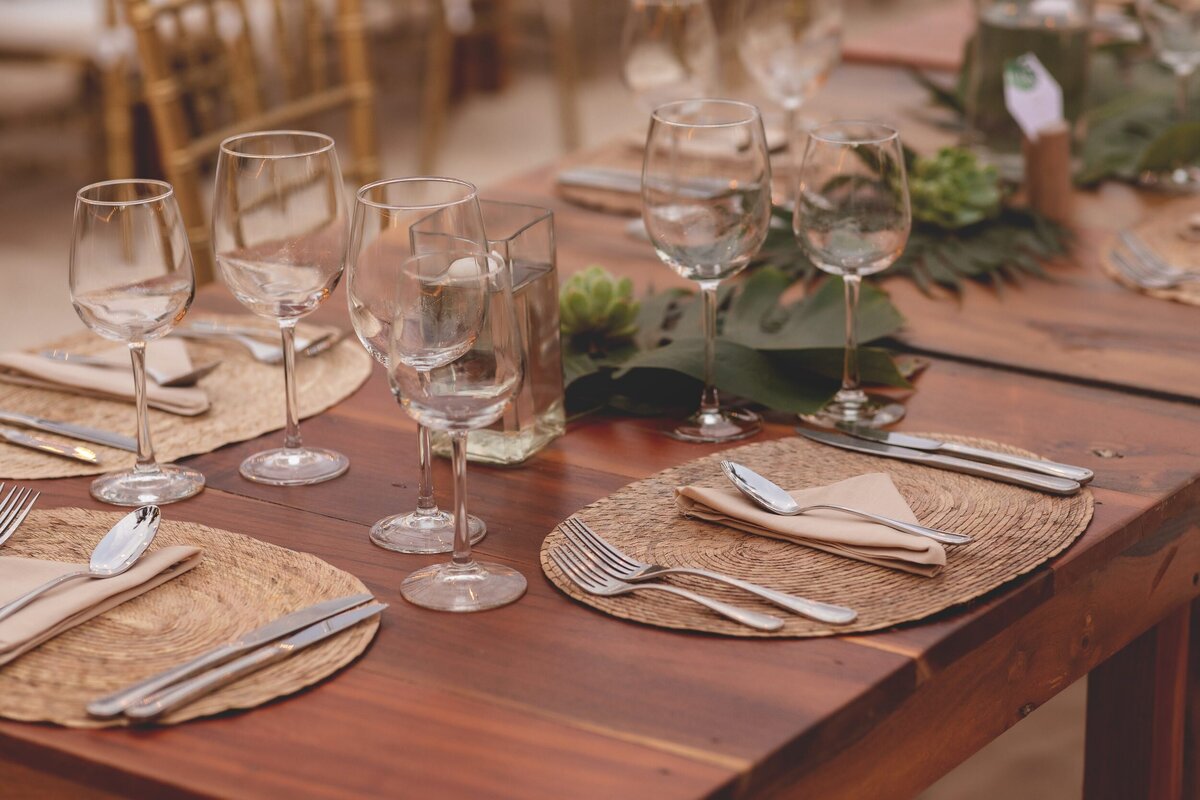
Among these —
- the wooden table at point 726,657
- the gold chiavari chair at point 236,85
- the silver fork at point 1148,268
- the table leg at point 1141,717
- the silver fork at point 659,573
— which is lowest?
the table leg at point 1141,717

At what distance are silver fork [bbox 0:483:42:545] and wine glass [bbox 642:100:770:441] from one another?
463 mm

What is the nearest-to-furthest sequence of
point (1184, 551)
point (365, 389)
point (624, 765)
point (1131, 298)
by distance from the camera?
point (624, 765) < point (1184, 551) < point (365, 389) < point (1131, 298)

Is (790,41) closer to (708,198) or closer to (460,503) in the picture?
(708,198)

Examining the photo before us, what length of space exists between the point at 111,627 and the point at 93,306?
247mm

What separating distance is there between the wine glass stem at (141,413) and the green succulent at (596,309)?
34 centimetres

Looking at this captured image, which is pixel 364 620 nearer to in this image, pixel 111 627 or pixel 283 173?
pixel 111 627

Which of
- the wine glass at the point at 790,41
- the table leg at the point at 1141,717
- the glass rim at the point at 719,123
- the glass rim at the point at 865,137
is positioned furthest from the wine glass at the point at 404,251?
the wine glass at the point at 790,41

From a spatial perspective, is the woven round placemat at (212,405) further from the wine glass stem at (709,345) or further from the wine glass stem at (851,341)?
the wine glass stem at (851,341)

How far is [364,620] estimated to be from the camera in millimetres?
852

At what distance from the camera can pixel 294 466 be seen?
3.51ft

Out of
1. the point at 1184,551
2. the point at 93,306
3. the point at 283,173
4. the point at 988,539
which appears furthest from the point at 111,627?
the point at 1184,551

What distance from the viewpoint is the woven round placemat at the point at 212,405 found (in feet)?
3.58

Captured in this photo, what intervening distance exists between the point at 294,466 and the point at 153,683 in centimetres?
31

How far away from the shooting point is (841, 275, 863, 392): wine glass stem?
1.14 metres
